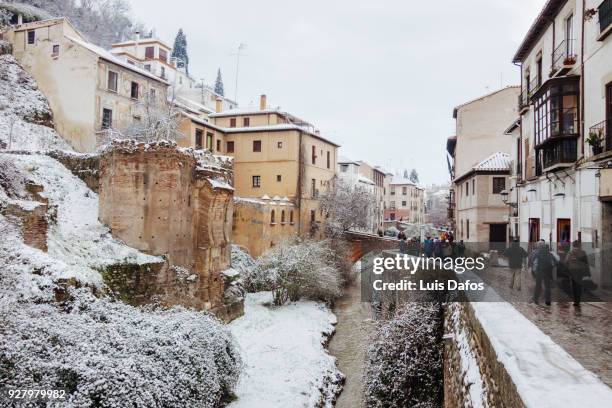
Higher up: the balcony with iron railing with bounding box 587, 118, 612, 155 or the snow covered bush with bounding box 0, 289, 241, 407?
the balcony with iron railing with bounding box 587, 118, 612, 155

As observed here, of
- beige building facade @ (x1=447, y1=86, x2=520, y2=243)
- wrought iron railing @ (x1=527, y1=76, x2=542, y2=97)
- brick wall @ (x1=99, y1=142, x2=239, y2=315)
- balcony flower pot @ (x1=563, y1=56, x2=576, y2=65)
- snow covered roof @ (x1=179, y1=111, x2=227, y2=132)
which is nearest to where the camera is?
balcony flower pot @ (x1=563, y1=56, x2=576, y2=65)

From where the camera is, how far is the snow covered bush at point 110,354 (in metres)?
7.98

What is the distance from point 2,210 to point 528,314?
12.4 m

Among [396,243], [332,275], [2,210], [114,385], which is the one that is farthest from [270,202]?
[114,385]

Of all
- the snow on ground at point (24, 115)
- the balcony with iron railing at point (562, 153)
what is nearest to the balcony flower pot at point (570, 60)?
the balcony with iron railing at point (562, 153)

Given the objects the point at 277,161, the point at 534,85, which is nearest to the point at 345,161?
the point at 277,161

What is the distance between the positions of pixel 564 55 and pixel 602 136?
12.6 feet

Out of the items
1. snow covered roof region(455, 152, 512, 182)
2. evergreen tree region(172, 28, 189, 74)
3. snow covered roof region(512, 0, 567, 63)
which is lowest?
snow covered roof region(455, 152, 512, 182)

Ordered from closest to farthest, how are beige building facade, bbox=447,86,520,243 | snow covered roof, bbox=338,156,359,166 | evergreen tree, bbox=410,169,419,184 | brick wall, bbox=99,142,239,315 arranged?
brick wall, bbox=99,142,239,315
beige building facade, bbox=447,86,520,243
snow covered roof, bbox=338,156,359,166
evergreen tree, bbox=410,169,419,184

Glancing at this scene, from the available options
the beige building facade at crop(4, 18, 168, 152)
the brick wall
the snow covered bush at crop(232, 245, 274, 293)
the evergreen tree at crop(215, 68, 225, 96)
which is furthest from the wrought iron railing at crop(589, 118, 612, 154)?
the evergreen tree at crop(215, 68, 225, 96)

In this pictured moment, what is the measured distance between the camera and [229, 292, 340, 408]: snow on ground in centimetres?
1335

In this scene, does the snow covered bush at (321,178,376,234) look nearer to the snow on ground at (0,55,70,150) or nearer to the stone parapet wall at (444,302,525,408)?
the snow on ground at (0,55,70,150)

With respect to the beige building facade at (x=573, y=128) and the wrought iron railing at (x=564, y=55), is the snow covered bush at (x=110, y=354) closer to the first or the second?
the beige building facade at (x=573, y=128)

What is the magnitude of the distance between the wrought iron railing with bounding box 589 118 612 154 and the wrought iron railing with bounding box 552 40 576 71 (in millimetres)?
2762
